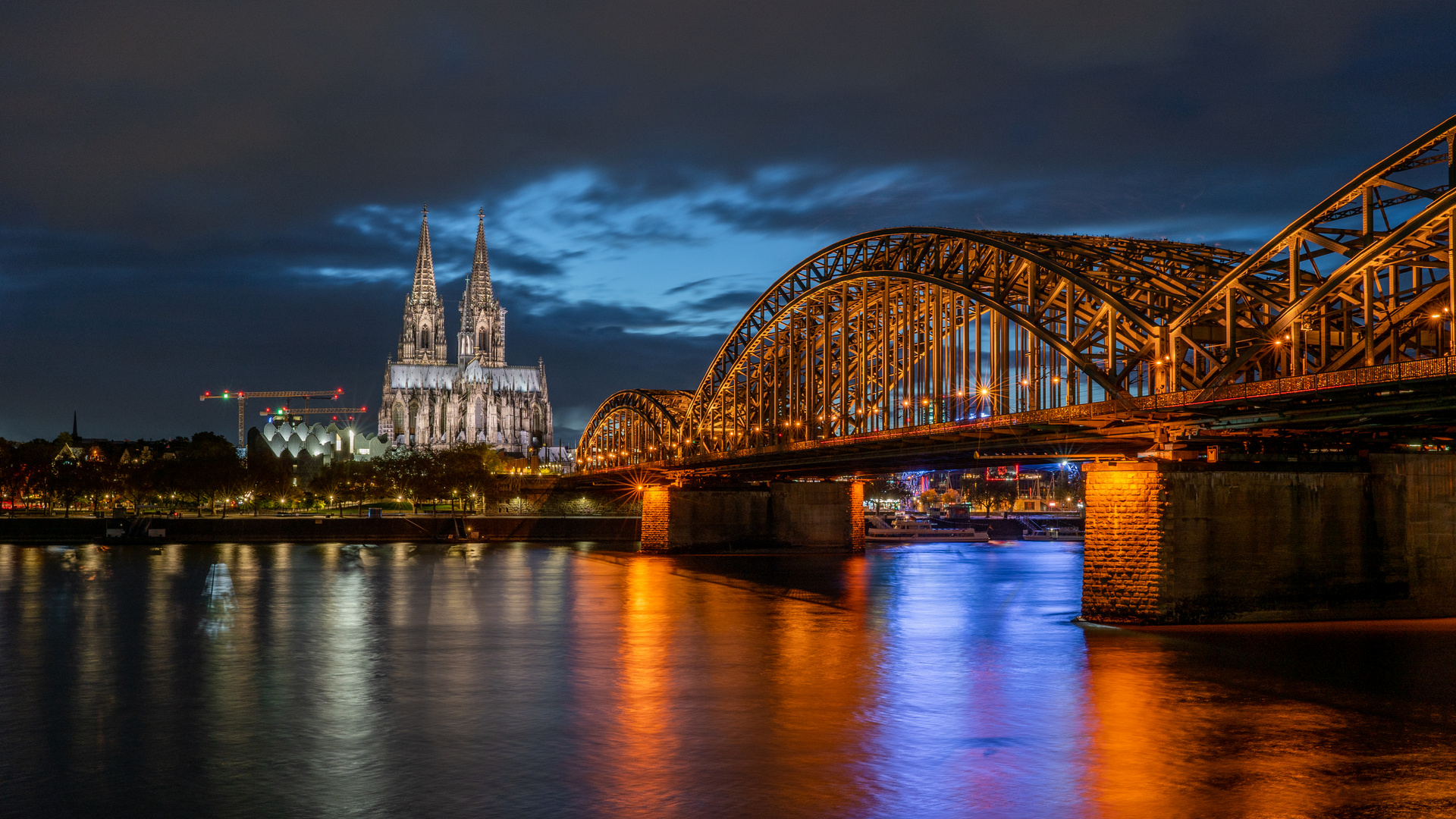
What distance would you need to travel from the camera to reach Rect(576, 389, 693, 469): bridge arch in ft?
367

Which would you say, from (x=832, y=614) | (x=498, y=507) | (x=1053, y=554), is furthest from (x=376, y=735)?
(x=498, y=507)

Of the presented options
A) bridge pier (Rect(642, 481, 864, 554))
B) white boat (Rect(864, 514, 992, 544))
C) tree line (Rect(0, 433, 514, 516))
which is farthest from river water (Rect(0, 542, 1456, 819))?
tree line (Rect(0, 433, 514, 516))

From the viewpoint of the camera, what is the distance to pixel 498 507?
15262 cm

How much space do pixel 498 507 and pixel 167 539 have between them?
5201 centimetres

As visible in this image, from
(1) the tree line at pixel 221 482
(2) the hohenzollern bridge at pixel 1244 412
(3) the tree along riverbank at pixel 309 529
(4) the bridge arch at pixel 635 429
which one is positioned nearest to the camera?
(2) the hohenzollern bridge at pixel 1244 412

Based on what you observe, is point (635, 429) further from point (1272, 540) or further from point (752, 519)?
point (1272, 540)

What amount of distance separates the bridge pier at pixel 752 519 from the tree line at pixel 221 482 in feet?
206

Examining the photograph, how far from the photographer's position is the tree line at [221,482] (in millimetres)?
135125

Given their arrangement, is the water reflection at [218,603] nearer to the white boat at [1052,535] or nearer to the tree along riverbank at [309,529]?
the tree along riverbank at [309,529]

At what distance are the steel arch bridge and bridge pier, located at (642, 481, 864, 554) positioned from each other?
275 inches

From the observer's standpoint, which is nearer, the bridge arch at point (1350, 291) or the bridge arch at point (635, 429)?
the bridge arch at point (1350, 291)

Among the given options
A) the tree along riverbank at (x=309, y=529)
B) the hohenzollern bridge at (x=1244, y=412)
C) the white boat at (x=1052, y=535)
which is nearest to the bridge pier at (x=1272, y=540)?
the hohenzollern bridge at (x=1244, y=412)

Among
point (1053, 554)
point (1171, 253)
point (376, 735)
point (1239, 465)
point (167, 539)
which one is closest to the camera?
point (376, 735)

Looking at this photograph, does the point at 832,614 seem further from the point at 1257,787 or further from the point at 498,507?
the point at 498,507
